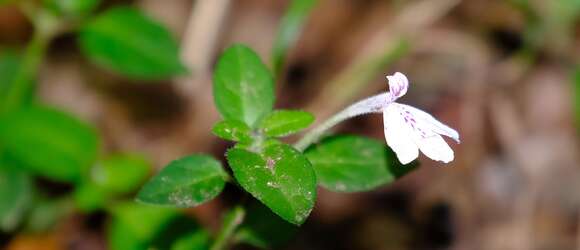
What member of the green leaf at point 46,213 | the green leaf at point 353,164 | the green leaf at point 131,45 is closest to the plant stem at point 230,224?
the green leaf at point 353,164

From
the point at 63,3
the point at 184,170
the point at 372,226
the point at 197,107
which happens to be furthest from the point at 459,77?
the point at 184,170

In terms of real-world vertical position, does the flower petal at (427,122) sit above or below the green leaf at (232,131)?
above

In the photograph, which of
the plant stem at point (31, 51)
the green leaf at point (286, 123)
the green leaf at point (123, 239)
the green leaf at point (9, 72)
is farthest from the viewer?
the green leaf at point (9, 72)

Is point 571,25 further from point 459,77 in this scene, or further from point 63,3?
point 63,3

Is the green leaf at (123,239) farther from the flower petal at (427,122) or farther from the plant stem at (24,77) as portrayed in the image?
the flower petal at (427,122)

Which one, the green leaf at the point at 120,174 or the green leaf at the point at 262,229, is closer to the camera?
the green leaf at the point at 262,229

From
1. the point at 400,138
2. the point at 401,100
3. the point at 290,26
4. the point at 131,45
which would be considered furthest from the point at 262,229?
the point at 401,100

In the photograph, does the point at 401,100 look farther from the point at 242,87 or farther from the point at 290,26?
the point at 242,87
